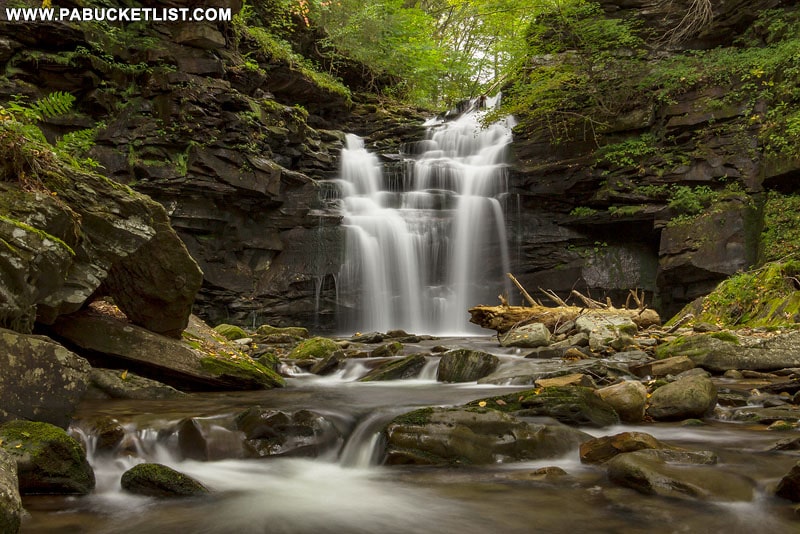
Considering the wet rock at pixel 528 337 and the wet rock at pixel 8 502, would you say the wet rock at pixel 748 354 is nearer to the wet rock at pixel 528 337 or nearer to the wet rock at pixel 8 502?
the wet rock at pixel 528 337

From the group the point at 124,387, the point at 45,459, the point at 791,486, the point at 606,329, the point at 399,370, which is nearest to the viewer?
the point at 791,486

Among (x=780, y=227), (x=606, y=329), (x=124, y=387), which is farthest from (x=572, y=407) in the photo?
(x=780, y=227)

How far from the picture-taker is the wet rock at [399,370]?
832 cm

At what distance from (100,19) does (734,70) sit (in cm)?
1650

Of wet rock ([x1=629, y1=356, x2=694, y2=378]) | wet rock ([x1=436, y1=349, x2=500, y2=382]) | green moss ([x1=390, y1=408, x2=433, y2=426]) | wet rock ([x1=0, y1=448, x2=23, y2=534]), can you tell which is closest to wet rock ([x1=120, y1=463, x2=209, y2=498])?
wet rock ([x1=0, y1=448, x2=23, y2=534])

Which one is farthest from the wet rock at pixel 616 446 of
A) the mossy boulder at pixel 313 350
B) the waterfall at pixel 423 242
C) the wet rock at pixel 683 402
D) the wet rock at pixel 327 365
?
the waterfall at pixel 423 242

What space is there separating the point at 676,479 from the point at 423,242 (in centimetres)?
1366

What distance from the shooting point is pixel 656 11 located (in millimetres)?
16688

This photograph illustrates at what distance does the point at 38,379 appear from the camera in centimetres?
395

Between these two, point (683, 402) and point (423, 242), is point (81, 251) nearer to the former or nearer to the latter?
point (683, 402)

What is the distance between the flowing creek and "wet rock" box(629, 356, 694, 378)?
174cm

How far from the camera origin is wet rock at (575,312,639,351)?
8.89 metres

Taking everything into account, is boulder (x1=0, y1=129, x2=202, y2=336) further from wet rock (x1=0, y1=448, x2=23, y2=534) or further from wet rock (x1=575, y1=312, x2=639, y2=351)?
wet rock (x1=575, y1=312, x2=639, y2=351)

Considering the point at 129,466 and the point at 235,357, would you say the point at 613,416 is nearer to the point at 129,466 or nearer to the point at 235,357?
the point at 129,466
